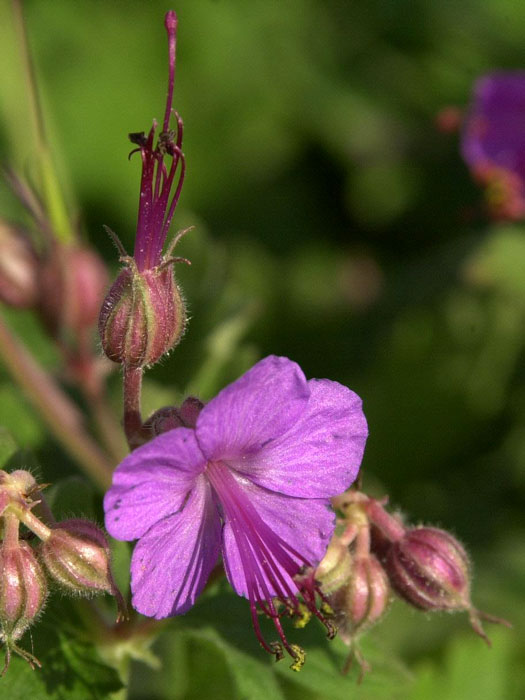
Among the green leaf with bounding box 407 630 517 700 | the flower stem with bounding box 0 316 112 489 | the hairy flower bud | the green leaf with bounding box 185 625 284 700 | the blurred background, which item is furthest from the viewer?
the blurred background

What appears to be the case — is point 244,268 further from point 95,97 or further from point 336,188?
point 95,97

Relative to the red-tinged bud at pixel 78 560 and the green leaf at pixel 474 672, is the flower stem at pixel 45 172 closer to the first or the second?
the red-tinged bud at pixel 78 560

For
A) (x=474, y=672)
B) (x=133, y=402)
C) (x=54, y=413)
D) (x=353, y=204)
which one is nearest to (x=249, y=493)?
(x=133, y=402)

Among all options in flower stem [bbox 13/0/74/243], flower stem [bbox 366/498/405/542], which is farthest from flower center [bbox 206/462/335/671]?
flower stem [bbox 13/0/74/243]

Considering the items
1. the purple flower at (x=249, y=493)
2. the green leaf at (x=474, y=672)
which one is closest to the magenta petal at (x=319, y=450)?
the purple flower at (x=249, y=493)

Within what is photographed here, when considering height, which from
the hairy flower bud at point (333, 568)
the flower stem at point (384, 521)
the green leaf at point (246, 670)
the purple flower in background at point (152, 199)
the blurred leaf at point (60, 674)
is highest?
the purple flower in background at point (152, 199)

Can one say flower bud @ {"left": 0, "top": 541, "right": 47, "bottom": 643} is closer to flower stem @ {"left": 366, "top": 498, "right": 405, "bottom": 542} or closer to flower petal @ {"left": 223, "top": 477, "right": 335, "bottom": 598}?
flower petal @ {"left": 223, "top": 477, "right": 335, "bottom": 598}

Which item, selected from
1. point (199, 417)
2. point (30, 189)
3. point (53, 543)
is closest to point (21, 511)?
point (53, 543)
